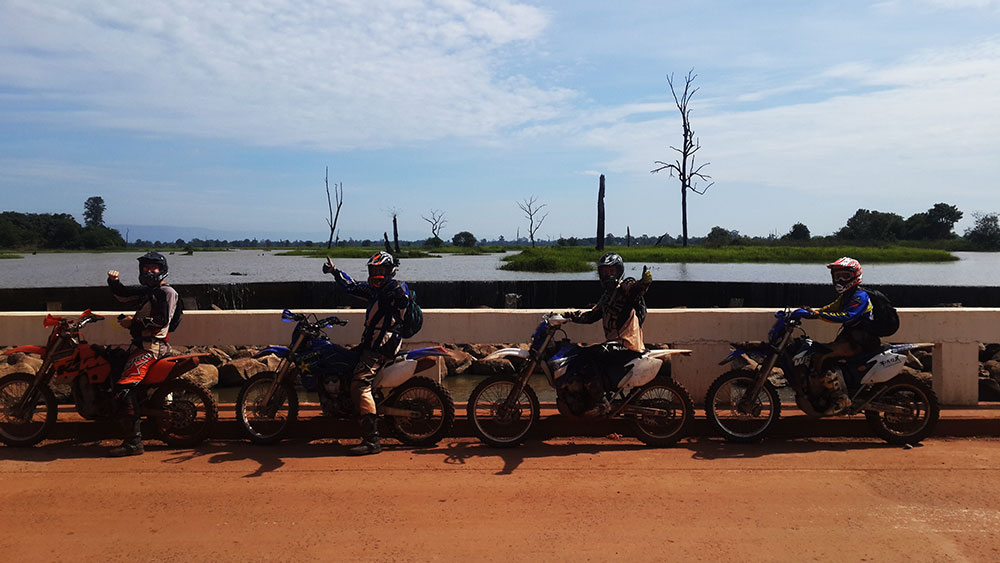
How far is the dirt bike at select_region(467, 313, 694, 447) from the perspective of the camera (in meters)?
6.21

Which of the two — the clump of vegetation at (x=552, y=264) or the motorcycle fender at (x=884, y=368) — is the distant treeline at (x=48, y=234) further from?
the motorcycle fender at (x=884, y=368)

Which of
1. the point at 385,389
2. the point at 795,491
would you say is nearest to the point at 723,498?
the point at 795,491

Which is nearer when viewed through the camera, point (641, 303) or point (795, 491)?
point (795, 491)

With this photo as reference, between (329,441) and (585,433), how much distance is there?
2.32 m

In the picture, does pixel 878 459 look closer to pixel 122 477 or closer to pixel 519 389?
pixel 519 389

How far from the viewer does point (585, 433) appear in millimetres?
6617

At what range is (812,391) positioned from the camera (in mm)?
6320

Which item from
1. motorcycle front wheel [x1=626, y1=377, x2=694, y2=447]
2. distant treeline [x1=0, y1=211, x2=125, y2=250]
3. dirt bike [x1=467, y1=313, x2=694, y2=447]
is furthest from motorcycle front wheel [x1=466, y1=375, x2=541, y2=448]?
distant treeline [x1=0, y1=211, x2=125, y2=250]

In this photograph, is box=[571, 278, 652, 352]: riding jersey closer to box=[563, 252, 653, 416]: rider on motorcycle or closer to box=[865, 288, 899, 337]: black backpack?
box=[563, 252, 653, 416]: rider on motorcycle

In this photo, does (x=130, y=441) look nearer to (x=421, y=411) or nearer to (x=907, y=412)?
(x=421, y=411)

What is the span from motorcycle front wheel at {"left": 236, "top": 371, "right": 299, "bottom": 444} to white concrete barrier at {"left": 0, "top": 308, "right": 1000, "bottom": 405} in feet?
2.62

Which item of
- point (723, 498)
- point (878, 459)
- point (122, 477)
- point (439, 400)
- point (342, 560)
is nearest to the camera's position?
point (342, 560)

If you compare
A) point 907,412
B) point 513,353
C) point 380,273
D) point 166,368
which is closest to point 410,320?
point 380,273

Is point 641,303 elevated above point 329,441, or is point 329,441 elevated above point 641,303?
point 641,303
